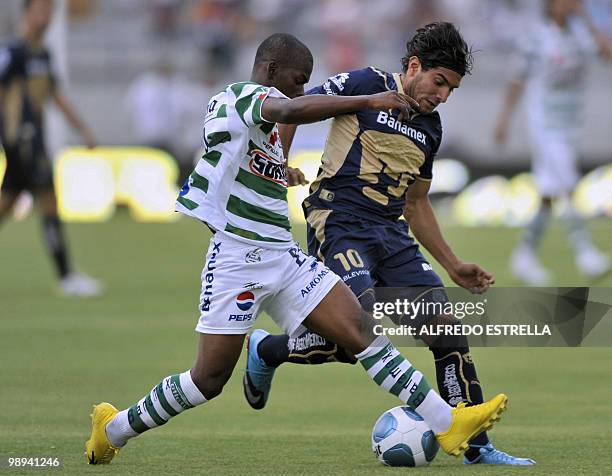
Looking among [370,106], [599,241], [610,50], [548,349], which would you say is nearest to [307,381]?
[548,349]

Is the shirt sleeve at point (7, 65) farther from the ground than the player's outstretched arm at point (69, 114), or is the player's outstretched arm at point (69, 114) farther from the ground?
the shirt sleeve at point (7, 65)

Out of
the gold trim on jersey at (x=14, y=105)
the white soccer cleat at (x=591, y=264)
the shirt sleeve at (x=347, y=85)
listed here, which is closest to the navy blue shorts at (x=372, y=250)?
the shirt sleeve at (x=347, y=85)

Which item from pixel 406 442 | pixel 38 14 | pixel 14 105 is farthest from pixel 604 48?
pixel 406 442

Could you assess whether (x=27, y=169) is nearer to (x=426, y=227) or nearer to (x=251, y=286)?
(x=426, y=227)

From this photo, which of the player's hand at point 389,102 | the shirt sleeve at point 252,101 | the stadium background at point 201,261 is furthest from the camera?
the stadium background at point 201,261

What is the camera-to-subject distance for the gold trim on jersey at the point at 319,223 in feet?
23.4

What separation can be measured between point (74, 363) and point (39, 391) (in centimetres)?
126

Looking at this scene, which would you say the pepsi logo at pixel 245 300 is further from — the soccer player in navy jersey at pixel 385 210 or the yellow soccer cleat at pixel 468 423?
the yellow soccer cleat at pixel 468 423

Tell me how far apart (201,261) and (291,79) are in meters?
12.3

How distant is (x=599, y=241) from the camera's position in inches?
776

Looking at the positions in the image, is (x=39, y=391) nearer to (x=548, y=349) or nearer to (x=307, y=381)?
(x=307, y=381)

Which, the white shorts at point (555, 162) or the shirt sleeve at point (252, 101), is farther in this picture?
the white shorts at point (555, 162)

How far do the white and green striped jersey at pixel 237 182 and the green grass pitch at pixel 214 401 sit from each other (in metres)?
1.14

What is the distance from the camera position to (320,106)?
603 cm
